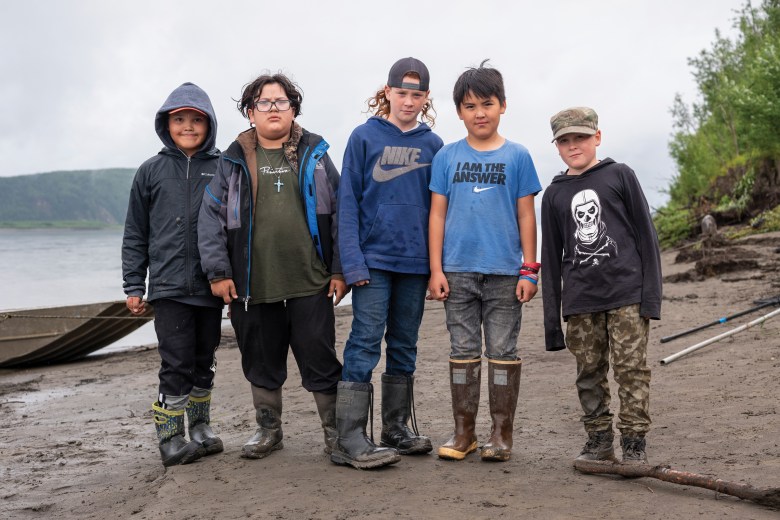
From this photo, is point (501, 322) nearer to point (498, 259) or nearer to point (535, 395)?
point (498, 259)

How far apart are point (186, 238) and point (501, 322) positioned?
6.09 feet

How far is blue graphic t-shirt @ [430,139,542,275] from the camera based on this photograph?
4.04 meters

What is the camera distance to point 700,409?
16.6ft

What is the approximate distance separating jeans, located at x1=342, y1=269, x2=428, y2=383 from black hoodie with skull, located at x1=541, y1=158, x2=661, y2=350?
31.5 inches

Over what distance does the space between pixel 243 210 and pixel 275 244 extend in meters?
0.26

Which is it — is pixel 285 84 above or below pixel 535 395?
above

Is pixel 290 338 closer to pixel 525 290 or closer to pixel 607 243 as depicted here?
pixel 525 290

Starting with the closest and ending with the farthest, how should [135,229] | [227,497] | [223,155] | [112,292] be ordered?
[227,497] → [223,155] → [135,229] → [112,292]

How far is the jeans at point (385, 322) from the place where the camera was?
4.11m

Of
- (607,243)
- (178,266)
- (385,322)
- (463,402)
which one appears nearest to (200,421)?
(178,266)

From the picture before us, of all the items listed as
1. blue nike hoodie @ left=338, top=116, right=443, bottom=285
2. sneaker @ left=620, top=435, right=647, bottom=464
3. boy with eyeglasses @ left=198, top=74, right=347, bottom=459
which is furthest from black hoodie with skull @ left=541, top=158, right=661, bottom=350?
boy with eyeglasses @ left=198, top=74, right=347, bottom=459

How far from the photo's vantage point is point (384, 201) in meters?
4.12

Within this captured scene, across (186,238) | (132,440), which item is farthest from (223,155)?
(132,440)

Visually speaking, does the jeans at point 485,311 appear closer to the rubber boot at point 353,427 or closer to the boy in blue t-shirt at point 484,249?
the boy in blue t-shirt at point 484,249
